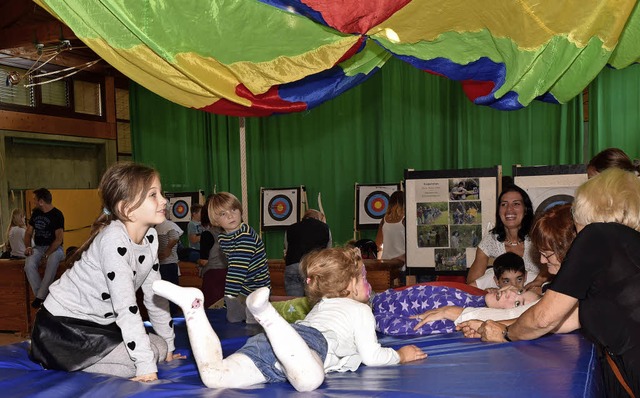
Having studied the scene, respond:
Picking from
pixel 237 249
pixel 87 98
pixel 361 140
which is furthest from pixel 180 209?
pixel 237 249

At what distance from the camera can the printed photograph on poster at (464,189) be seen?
219 inches

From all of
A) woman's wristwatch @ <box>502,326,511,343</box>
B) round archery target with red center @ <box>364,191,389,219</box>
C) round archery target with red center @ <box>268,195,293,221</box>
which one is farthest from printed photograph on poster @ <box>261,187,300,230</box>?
woman's wristwatch @ <box>502,326,511,343</box>

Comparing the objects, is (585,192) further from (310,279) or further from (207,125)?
(207,125)

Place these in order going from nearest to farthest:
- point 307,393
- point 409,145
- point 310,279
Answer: point 307,393 < point 310,279 < point 409,145

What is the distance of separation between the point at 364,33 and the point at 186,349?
1.58 meters

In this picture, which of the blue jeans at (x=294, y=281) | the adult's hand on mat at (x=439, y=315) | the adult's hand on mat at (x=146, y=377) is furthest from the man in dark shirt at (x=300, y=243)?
the adult's hand on mat at (x=146, y=377)

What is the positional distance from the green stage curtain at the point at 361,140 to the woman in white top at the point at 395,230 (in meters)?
2.26

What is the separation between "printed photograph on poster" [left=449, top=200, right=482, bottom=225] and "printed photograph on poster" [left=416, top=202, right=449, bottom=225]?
0.05 meters

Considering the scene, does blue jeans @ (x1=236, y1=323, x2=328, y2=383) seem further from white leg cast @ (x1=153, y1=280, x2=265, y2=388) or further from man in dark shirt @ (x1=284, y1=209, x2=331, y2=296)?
man in dark shirt @ (x1=284, y1=209, x2=331, y2=296)

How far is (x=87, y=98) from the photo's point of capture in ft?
32.9

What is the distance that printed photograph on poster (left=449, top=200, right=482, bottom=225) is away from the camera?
5566 millimetres

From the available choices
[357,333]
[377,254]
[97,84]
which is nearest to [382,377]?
[357,333]

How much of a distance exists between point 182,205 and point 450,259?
545 cm

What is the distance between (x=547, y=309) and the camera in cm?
203
